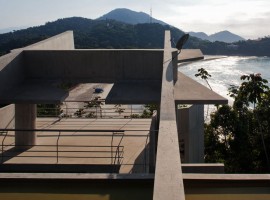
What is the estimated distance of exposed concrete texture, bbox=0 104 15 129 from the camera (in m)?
11.4

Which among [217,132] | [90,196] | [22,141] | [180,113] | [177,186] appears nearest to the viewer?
[177,186]

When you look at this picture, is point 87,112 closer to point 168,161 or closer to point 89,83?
point 89,83

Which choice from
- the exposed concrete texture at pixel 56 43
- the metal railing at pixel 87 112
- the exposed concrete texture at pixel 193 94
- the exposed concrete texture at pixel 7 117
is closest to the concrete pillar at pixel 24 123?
the exposed concrete texture at pixel 56 43

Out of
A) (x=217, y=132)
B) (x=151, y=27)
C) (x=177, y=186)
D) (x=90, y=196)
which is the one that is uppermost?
(x=151, y=27)

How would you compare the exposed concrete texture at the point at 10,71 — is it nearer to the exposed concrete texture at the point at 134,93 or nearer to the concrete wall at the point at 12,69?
the concrete wall at the point at 12,69

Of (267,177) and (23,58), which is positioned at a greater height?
(23,58)

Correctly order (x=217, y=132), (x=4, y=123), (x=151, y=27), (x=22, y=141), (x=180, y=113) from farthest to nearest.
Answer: (x=151, y=27) < (x=217, y=132) < (x=180, y=113) < (x=4, y=123) < (x=22, y=141)

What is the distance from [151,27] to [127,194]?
165 m

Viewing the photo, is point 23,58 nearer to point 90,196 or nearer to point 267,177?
point 90,196

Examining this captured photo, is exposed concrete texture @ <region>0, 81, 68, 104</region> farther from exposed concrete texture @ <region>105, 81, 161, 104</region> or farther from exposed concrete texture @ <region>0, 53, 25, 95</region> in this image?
exposed concrete texture @ <region>105, 81, 161, 104</region>

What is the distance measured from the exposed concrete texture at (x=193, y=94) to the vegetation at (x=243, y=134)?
13.4 m

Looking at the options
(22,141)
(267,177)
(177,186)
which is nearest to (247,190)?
(267,177)

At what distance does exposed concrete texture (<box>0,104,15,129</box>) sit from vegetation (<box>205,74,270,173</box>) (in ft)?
45.0

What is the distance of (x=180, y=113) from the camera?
13.2 metres
